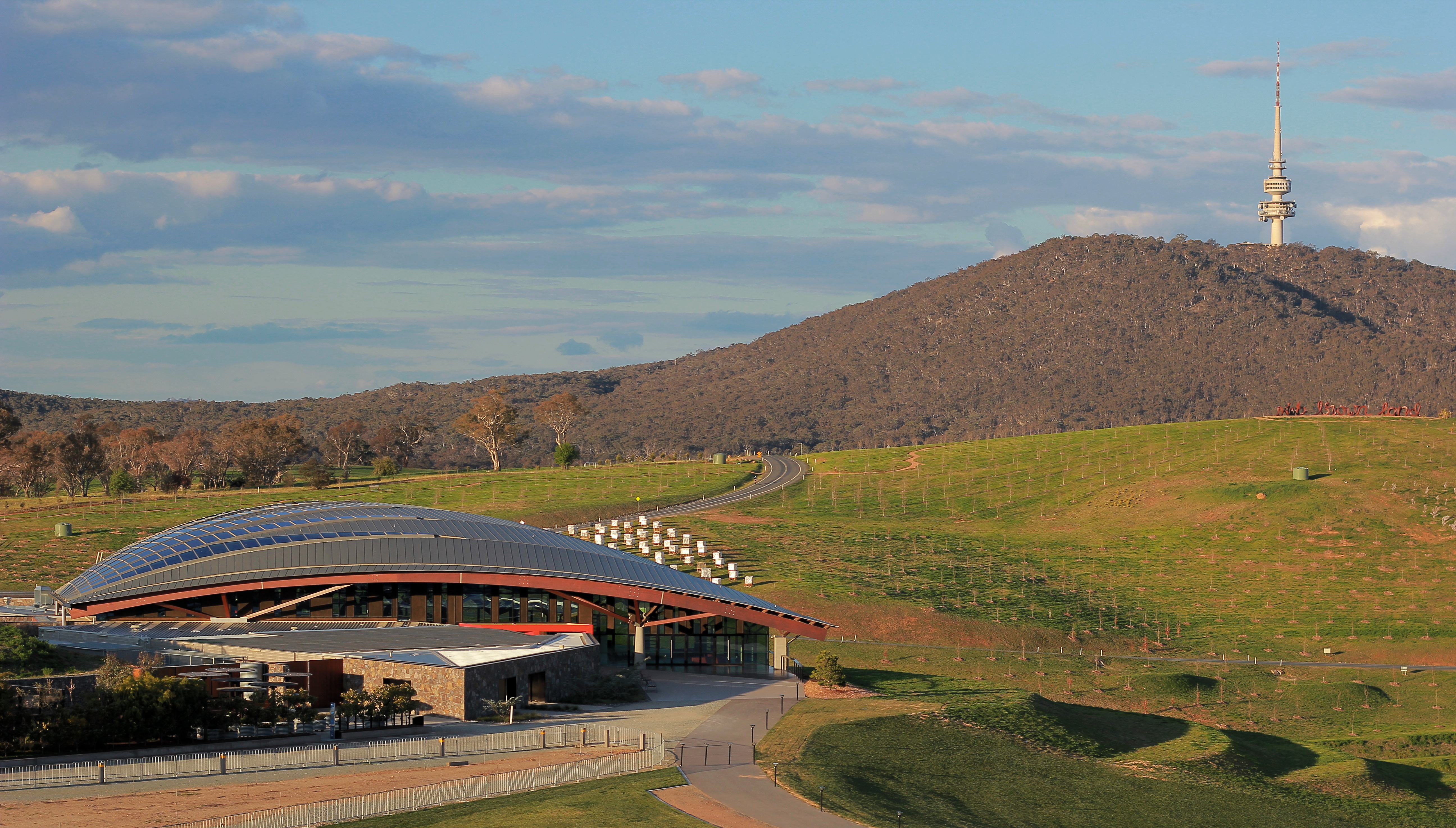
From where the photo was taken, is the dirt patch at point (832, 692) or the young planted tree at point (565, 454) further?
the young planted tree at point (565, 454)

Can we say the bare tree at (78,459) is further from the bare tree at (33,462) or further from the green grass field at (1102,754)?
the green grass field at (1102,754)

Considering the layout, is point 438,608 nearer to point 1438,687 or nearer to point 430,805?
point 430,805

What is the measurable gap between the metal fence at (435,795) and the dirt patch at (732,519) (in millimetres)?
71487

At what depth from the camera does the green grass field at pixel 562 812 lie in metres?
32.7

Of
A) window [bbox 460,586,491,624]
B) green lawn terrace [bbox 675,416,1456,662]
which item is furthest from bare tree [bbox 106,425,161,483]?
window [bbox 460,586,491,624]

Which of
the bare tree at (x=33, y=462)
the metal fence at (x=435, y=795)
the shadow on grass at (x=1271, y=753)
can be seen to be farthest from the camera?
the bare tree at (x=33, y=462)

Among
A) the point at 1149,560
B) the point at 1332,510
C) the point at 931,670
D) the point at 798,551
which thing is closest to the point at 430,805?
the point at 931,670

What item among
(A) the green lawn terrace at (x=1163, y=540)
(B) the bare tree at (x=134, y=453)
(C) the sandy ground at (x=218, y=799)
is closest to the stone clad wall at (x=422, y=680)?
(C) the sandy ground at (x=218, y=799)

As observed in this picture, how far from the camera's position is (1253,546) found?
10200 centimetres

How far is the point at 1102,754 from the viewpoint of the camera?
166 feet

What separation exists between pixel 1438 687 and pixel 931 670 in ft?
88.1

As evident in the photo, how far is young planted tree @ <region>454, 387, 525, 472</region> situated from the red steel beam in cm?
11304

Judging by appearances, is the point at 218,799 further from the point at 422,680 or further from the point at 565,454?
the point at 565,454

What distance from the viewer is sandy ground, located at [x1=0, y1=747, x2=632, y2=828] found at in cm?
3228
